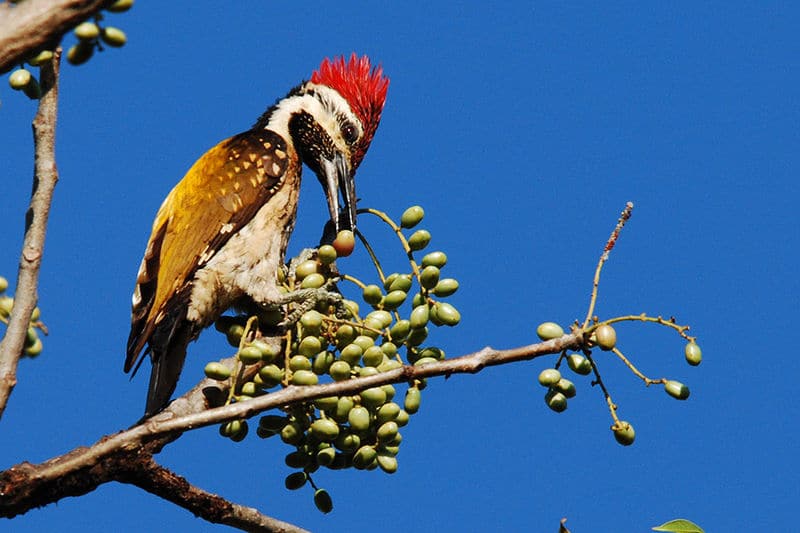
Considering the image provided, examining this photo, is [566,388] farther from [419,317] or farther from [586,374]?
[419,317]

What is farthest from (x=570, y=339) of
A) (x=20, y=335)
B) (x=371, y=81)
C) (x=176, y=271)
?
(x=371, y=81)

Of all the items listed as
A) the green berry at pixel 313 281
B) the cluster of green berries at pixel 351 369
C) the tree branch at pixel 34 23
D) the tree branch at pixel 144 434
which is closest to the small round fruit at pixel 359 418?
the cluster of green berries at pixel 351 369

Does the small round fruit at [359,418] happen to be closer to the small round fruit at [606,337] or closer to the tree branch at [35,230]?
the small round fruit at [606,337]

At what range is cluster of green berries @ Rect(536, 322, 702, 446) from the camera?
7.64 feet

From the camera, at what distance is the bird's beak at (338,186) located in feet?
12.5

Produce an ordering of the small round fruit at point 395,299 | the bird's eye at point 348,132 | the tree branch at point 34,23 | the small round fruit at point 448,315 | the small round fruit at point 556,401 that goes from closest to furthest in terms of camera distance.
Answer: the tree branch at point 34,23
the small round fruit at point 556,401
the small round fruit at point 448,315
the small round fruit at point 395,299
the bird's eye at point 348,132

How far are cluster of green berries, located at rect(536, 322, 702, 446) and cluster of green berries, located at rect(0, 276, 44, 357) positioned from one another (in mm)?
1071

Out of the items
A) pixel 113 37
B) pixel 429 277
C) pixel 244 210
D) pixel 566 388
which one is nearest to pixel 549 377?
pixel 566 388

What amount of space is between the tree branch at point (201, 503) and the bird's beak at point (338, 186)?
1.31 m

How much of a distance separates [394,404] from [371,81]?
2.17 m

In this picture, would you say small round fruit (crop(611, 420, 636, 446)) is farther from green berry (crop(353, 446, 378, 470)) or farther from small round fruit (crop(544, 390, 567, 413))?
green berry (crop(353, 446, 378, 470))

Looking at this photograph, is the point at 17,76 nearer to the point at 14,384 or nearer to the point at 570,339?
the point at 14,384

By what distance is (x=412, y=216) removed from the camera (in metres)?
3.12

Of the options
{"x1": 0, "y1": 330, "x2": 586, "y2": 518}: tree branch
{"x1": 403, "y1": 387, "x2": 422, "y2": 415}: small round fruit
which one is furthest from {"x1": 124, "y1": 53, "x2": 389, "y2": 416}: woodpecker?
{"x1": 403, "y1": 387, "x2": 422, "y2": 415}: small round fruit
